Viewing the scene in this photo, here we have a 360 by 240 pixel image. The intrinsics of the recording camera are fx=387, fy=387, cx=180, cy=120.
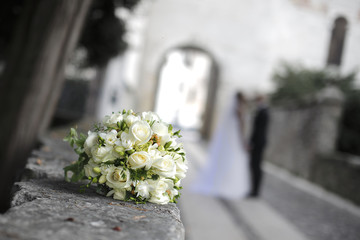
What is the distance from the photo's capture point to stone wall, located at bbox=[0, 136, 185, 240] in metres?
1.04

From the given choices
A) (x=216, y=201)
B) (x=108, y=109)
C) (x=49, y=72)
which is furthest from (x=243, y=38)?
(x=49, y=72)

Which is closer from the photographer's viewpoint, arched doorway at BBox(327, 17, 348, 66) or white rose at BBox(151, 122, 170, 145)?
white rose at BBox(151, 122, 170, 145)

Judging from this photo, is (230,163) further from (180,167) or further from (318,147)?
(180,167)

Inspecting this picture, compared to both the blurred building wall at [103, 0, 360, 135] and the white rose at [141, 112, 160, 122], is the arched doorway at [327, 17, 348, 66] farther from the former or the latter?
the white rose at [141, 112, 160, 122]

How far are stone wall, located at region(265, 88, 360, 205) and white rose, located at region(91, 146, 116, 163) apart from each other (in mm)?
6475

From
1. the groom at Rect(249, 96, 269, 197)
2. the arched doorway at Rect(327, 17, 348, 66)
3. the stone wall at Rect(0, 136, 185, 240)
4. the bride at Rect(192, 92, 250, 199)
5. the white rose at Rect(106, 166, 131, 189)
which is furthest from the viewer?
the arched doorway at Rect(327, 17, 348, 66)

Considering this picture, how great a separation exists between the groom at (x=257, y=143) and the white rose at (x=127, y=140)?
17.5 ft

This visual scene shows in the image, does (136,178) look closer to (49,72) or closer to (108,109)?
(49,72)

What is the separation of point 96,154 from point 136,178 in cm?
A: 19

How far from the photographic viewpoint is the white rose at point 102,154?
5.20 feet

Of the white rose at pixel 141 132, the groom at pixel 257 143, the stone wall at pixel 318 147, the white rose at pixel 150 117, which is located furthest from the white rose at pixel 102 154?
the stone wall at pixel 318 147

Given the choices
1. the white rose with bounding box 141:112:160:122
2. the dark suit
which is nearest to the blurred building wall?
the dark suit

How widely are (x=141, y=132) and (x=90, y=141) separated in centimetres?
23

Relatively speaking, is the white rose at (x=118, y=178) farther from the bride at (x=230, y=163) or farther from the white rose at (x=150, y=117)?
the bride at (x=230, y=163)
